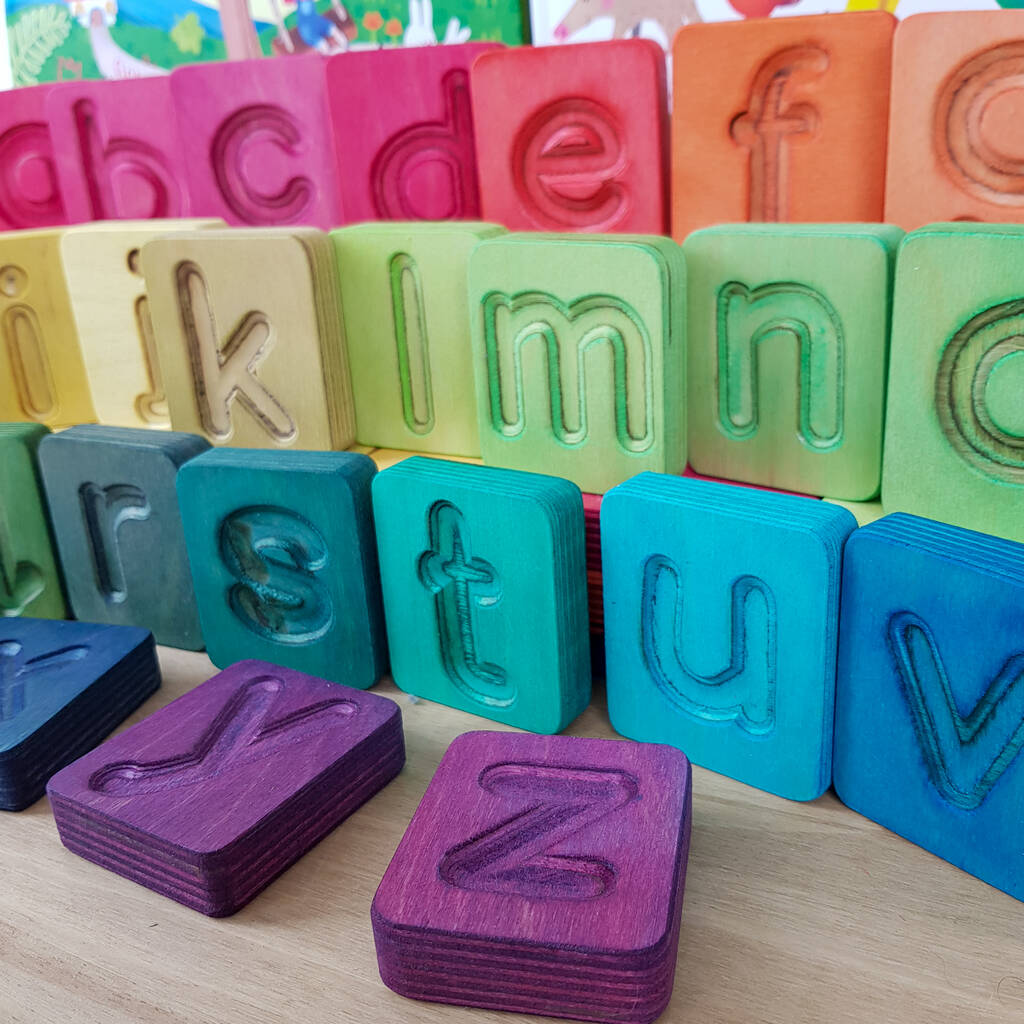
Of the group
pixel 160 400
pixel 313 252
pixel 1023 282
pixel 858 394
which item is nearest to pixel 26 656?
pixel 160 400

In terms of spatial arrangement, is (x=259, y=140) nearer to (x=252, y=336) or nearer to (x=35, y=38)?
(x=252, y=336)

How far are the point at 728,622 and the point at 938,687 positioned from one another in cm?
15

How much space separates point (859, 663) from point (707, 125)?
0.55m

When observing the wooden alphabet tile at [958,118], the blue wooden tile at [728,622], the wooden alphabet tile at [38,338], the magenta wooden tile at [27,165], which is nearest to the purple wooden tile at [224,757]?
the blue wooden tile at [728,622]

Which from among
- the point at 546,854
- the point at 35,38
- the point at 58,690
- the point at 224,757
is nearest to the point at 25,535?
the point at 58,690

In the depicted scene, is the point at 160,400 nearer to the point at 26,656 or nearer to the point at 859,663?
the point at 26,656

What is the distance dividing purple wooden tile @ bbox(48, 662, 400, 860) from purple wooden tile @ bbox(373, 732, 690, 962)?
100 mm

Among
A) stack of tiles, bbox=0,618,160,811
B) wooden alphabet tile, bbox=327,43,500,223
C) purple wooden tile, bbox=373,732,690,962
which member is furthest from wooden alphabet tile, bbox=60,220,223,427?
purple wooden tile, bbox=373,732,690,962

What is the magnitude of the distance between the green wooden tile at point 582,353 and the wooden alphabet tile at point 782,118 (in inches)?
7.8

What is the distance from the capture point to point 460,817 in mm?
663

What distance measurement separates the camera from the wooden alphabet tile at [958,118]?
84 centimetres

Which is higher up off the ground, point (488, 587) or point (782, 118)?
point (782, 118)

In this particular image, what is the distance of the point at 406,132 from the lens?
1.09 meters

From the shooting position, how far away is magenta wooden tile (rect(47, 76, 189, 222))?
4.01 ft
